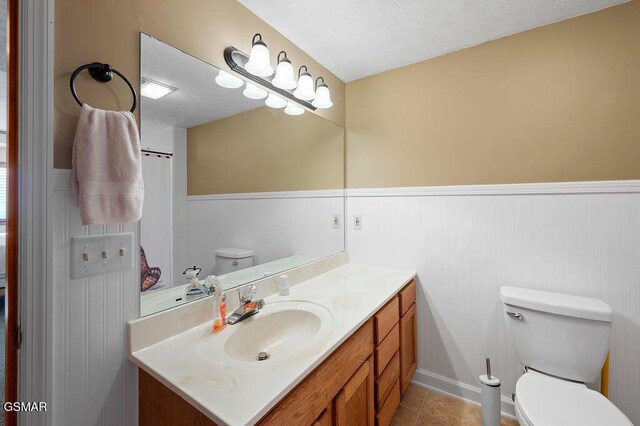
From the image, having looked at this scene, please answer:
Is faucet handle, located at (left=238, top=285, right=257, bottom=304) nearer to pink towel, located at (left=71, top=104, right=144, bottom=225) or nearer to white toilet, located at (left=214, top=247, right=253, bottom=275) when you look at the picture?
white toilet, located at (left=214, top=247, right=253, bottom=275)

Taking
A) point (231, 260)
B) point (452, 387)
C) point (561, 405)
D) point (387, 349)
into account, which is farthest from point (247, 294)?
point (452, 387)

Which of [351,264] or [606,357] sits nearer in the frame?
[606,357]

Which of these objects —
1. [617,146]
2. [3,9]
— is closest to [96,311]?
[3,9]

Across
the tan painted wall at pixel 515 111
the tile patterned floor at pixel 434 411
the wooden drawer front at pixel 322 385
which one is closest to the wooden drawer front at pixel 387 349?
the wooden drawer front at pixel 322 385

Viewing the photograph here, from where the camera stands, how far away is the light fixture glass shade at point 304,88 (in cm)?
164

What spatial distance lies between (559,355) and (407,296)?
2.46 feet

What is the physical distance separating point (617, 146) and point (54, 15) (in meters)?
2.34

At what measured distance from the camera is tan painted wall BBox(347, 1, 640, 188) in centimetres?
135

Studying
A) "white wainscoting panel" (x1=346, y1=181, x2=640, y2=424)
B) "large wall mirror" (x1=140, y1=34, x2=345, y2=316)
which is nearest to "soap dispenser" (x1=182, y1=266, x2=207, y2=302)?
"large wall mirror" (x1=140, y1=34, x2=345, y2=316)

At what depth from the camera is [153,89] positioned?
102 cm

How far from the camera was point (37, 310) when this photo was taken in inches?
30.3

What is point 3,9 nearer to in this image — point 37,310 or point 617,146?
point 37,310

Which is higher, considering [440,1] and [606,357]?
[440,1]

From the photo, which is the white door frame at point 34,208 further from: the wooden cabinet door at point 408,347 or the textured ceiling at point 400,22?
the wooden cabinet door at point 408,347
